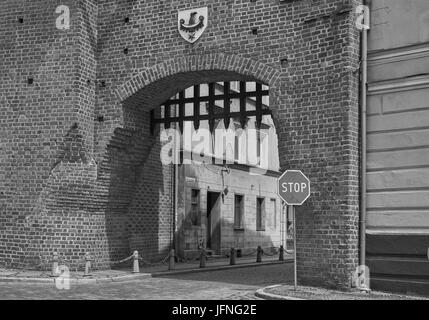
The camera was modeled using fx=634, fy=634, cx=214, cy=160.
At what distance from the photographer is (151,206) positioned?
19328 millimetres

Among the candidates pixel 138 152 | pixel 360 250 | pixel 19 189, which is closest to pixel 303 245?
A: pixel 360 250

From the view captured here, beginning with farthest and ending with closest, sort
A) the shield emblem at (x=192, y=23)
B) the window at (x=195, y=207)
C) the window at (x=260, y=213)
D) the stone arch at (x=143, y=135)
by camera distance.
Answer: the window at (x=260, y=213) → the window at (x=195, y=207) → the shield emblem at (x=192, y=23) → the stone arch at (x=143, y=135)

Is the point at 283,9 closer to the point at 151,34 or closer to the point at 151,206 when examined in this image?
the point at 151,34

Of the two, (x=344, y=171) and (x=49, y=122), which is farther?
(x=49, y=122)

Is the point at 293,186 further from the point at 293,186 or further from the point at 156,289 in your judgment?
the point at 156,289

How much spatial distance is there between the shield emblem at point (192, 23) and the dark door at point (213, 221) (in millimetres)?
11968

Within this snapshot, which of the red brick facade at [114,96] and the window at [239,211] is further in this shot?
the window at [239,211]

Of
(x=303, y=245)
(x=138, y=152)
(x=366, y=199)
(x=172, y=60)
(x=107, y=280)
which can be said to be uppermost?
(x=172, y=60)

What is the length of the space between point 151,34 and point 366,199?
23.0ft

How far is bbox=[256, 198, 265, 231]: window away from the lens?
103ft

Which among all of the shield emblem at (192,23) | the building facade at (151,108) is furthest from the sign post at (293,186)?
the shield emblem at (192,23)

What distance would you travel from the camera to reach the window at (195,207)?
984 inches

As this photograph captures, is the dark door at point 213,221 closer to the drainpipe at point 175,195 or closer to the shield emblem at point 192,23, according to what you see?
the drainpipe at point 175,195
